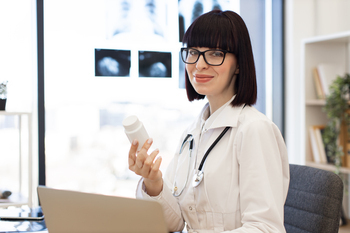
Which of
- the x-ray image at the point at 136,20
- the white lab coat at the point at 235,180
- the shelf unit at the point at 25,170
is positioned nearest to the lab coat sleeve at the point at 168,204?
the white lab coat at the point at 235,180

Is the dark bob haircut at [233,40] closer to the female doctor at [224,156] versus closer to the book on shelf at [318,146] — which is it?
the female doctor at [224,156]

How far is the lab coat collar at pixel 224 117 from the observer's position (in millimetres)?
1111

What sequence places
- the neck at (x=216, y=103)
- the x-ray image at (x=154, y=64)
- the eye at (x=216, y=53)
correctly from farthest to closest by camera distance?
1. the x-ray image at (x=154, y=64)
2. the neck at (x=216, y=103)
3. the eye at (x=216, y=53)

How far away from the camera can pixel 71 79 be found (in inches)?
98.5

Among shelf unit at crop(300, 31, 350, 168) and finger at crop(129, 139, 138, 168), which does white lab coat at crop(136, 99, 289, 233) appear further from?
shelf unit at crop(300, 31, 350, 168)

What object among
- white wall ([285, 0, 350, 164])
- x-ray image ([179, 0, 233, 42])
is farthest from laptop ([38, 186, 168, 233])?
white wall ([285, 0, 350, 164])

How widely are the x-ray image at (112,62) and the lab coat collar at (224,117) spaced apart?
1.47 meters

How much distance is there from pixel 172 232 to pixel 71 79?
5.25ft

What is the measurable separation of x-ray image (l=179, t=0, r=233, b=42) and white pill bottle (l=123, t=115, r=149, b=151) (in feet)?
6.35

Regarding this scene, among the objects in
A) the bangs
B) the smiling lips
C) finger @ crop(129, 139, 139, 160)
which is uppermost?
the bangs

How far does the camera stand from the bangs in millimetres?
1124

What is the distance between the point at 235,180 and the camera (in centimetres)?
106

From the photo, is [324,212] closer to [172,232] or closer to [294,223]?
[294,223]

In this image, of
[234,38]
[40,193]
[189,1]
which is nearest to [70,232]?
[40,193]
